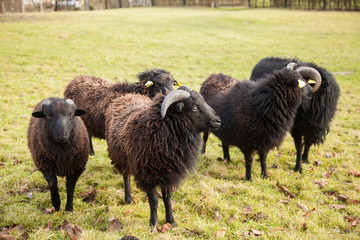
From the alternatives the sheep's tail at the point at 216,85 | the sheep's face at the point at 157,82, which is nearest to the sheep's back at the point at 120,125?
the sheep's face at the point at 157,82

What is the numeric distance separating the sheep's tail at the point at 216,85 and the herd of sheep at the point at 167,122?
0.03 metres

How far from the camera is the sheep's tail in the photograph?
708cm

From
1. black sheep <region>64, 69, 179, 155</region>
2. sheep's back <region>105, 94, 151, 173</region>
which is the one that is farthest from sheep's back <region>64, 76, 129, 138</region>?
sheep's back <region>105, 94, 151, 173</region>

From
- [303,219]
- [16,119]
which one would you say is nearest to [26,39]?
[16,119]

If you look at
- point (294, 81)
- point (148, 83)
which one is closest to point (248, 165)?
point (294, 81)

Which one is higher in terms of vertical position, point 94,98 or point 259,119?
point 94,98

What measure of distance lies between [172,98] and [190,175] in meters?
2.21

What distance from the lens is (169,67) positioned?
1566 cm

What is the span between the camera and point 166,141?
13.9 ft

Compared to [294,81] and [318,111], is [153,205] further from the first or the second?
[318,111]

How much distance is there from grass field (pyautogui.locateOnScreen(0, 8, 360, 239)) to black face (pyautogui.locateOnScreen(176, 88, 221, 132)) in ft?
3.49

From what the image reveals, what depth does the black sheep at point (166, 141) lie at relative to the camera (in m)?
4.23

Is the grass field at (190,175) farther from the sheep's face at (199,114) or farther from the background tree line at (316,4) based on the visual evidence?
the background tree line at (316,4)

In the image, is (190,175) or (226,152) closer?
(190,175)
